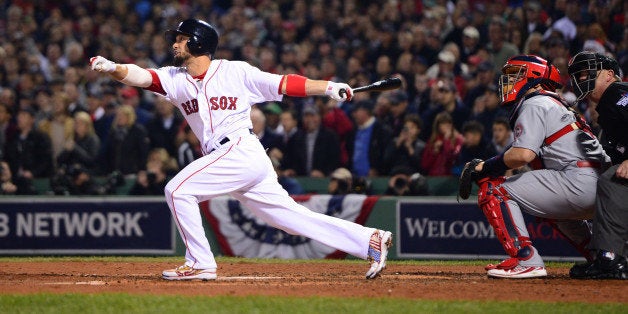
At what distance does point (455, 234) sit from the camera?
36.3ft

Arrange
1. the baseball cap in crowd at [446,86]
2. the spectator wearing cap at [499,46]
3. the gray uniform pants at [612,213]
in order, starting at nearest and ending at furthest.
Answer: the gray uniform pants at [612,213] → the baseball cap in crowd at [446,86] → the spectator wearing cap at [499,46]

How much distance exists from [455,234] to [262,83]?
394cm

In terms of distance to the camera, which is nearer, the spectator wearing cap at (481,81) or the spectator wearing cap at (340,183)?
the spectator wearing cap at (340,183)

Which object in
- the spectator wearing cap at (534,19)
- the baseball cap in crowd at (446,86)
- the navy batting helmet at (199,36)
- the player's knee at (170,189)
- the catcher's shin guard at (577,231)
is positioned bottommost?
the catcher's shin guard at (577,231)

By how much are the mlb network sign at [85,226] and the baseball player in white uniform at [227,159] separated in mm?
4011

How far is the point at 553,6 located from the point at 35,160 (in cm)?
763

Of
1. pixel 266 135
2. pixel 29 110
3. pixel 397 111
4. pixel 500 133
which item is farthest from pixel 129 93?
pixel 500 133

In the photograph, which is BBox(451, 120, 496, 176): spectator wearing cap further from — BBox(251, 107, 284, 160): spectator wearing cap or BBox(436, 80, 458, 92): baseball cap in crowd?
BBox(251, 107, 284, 160): spectator wearing cap

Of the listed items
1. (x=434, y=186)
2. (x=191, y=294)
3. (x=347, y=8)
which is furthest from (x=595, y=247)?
(x=347, y=8)

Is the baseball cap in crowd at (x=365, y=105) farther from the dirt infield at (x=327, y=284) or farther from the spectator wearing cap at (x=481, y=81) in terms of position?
the dirt infield at (x=327, y=284)

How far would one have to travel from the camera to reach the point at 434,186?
39.6ft

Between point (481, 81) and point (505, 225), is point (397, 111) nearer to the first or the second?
point (481, 81)

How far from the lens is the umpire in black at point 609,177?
306 inches

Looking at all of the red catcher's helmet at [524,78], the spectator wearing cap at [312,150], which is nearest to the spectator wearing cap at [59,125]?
the spectator wearing cap at [312,150]
